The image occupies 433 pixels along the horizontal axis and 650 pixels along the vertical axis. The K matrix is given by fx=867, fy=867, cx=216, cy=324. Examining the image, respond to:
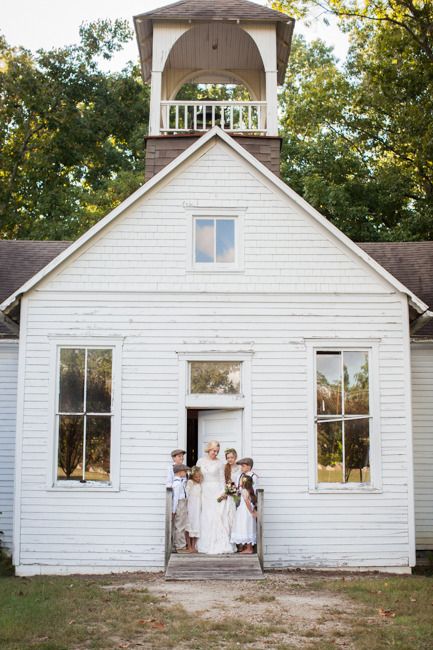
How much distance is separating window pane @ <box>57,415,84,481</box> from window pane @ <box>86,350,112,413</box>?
0.32m

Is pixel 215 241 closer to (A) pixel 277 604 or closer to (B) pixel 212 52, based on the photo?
(B) pixel 212 52

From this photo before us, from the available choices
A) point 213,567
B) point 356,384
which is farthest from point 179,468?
point 356,384

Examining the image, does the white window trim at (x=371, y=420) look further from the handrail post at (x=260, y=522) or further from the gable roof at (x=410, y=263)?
the gable roof at (x=410, y=263)

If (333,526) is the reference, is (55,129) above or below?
above

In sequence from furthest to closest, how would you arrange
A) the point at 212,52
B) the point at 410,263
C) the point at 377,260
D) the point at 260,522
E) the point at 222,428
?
the point at 377,260, the point at 410,263, the point at 212,52, the point at 222,428, the point at 260,522

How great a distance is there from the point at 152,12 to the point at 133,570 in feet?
33.4

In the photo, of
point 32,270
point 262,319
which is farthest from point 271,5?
point 262,319

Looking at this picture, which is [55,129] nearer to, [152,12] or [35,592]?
[152,12]

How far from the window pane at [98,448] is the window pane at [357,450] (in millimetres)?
3916

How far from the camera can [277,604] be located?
10750 millimetres

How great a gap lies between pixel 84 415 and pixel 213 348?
2395 mm

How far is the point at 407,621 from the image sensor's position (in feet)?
32.2

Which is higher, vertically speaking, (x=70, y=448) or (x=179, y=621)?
(x=70, y=448)

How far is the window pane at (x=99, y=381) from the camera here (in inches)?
564
